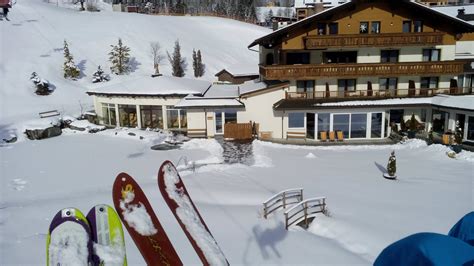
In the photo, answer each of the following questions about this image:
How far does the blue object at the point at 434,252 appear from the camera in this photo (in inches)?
136

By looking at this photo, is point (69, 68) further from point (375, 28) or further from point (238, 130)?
point (375, 28)

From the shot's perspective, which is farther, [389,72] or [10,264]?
[389,72]

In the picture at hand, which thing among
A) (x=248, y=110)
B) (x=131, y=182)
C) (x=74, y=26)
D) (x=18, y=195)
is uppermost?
(x=74, y=26)

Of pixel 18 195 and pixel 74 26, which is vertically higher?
pixel 74 26

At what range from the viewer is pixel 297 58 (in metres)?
27.4

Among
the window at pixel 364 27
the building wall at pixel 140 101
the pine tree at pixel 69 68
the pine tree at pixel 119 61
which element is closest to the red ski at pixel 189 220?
the building wall at pixel 140 101

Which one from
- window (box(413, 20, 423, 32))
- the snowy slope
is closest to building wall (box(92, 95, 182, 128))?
the snowy slope

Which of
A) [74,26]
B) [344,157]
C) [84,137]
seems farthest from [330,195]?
[74,26]

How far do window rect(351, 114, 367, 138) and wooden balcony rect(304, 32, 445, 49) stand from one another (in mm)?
5212

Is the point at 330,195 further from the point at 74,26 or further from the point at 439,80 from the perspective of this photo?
the point at 74,26

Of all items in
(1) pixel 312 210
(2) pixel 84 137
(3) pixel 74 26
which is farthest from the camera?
(3) pixel 74 26

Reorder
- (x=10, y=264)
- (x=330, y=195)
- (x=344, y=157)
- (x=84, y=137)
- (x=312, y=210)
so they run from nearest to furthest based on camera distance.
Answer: (x=10, y=264) → (x=312, y=210) → (x=330, y=195) → (x=344, y=157) → (x=84, y=137)

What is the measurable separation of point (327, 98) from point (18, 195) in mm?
20069

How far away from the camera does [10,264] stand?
8578 millimetres
